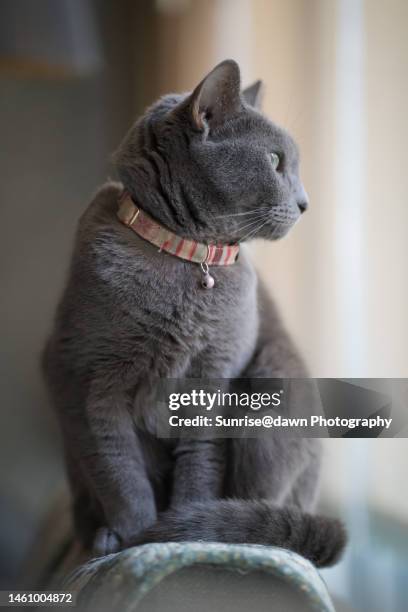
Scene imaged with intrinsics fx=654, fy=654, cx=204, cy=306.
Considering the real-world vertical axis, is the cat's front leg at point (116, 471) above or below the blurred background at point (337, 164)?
below

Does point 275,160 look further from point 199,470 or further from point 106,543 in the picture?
point 106,543

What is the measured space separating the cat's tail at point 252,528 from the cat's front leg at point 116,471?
0.03 m

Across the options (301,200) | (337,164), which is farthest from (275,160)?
(337,164)

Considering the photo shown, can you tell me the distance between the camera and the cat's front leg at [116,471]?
91 centimetres

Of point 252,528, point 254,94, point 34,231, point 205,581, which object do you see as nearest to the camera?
point 205,581

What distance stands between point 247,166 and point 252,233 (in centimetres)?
9

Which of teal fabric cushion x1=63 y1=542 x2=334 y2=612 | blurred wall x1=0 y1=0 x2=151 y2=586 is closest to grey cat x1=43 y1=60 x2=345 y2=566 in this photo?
teal fabric cushion x1=63 y1=542 x2=334 y2=612

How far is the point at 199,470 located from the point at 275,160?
452mm

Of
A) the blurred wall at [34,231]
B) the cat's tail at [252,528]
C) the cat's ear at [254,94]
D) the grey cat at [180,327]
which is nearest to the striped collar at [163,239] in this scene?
the grey cat at [180,327]

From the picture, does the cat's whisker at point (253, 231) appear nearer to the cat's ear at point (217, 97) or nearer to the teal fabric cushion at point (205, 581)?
the cat's ear at point (217, 97)

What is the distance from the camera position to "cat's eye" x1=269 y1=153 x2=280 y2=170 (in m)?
0.90

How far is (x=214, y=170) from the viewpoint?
2.85ft

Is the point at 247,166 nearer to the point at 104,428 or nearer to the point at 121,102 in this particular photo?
Result: the point at 104,428

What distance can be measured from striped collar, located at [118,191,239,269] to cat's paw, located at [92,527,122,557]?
0.40m
